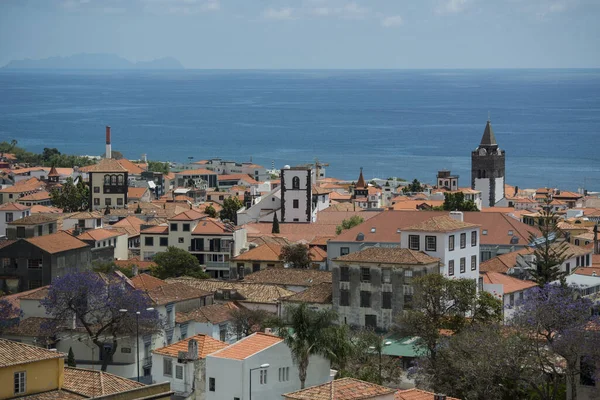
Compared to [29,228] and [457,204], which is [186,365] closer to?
[29,228]

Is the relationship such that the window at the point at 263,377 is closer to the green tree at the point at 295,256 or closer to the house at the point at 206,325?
the house at the point at 206,325

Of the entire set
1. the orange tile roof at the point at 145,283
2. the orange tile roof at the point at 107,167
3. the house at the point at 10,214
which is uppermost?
the orange tile roof at the point at 145,283

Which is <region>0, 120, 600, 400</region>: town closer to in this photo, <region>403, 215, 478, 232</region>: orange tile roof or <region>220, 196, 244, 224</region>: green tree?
<region>403, 215, 478, 232</region>: orange tile roof

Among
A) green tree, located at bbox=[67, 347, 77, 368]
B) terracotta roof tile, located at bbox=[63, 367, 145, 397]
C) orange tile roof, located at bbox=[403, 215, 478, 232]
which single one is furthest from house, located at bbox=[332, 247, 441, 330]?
terracotta roof tile, located at bbox=[63, 367, 145, 397]

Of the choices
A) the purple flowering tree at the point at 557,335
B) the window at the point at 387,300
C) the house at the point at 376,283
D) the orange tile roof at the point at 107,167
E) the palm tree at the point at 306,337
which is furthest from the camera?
the orange tile roof at the point at 107,167

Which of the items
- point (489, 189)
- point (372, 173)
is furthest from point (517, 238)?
point (372, 173)

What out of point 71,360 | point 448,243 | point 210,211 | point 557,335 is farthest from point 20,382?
point 210,211

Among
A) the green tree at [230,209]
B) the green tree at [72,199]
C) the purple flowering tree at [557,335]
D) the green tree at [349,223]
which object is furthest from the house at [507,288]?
the green tree at [72,199]
